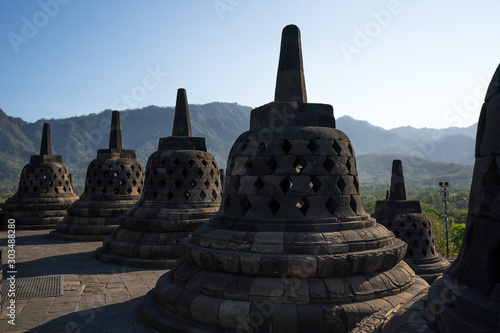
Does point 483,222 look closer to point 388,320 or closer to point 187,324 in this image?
point 388,320

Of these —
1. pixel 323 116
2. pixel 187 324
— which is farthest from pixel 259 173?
pixel 187 324

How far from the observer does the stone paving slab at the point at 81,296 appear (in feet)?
17.5

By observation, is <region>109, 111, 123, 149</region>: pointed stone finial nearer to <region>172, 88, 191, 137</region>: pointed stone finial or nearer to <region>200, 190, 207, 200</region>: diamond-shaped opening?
<region>172, 88, 191, 137</region>: pointed stone finial

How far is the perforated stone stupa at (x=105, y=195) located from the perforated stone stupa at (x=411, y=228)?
8800mm

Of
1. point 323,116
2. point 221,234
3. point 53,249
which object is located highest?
point 323,116

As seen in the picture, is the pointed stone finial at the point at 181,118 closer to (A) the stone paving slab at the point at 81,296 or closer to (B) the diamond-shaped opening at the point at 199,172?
(B) the diamond-shaped opening at the point at 199,172

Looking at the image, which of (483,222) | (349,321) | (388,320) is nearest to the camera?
(483,222)

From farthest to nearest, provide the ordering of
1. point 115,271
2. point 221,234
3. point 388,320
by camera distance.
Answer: point 115,271, point 221,234, point 388,320

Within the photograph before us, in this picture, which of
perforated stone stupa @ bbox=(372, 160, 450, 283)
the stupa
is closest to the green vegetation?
perforated stone stupa @ bbox=(372, 160, 450, 283)

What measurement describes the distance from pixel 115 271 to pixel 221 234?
4.51m

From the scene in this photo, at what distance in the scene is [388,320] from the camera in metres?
3.17

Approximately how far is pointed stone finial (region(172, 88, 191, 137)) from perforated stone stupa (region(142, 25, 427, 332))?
528 centimetres

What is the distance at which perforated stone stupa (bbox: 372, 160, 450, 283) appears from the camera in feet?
35.2

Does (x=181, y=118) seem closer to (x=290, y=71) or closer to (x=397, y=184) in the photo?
(x=290, y=71)
